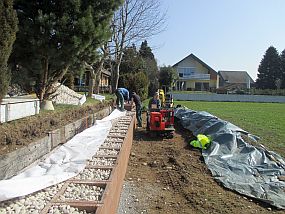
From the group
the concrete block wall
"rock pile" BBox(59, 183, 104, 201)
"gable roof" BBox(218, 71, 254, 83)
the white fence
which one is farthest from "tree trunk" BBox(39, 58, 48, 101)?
"gable roof" BBox(218, 71, 254, 83)

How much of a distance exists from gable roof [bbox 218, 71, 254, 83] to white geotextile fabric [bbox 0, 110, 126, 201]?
78851mm

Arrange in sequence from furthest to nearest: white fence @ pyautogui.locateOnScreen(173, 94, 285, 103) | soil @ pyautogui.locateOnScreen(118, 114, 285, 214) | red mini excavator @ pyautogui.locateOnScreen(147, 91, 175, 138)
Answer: white fence @ pyautogui.locateOnScreen(173, 94, 285, 103) < red mini excavator @ pyautogui.locateOnScreen(147, 91, 175, 138) < soil @ pyautogui.locateOnScreen(118, 114, 285, 214)

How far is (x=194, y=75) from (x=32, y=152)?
209ft

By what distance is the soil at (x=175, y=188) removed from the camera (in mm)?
5555

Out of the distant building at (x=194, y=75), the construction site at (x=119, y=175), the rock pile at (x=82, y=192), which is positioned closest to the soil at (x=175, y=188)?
the construction site at (x=119, y=175)

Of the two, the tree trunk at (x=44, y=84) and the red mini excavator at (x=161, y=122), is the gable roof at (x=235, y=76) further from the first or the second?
the tree trunk at (x=44, y=84)

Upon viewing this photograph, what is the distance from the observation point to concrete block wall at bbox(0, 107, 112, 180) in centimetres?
505

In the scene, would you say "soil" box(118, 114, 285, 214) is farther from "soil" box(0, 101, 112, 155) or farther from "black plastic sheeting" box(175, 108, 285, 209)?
"soil" box(0, 101, 112, 155)

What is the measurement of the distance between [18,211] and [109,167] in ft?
6.16

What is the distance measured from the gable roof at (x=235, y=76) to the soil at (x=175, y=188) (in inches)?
3033

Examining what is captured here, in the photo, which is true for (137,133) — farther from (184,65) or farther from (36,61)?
(184,65)

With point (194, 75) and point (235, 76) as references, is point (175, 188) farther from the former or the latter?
point (235, 76)

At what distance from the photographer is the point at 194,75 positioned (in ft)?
224

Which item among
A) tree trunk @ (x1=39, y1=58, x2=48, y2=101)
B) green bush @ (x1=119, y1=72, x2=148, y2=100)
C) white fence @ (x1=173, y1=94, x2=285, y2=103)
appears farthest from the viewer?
white fence @ (x1=173, y1=94, x2=285, y2=103)
